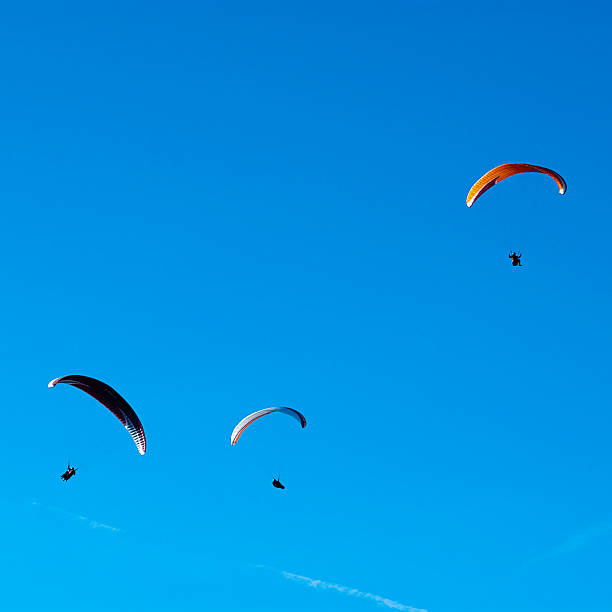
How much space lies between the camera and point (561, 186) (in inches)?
2704

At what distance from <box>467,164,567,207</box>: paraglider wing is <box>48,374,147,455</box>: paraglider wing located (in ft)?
83.0

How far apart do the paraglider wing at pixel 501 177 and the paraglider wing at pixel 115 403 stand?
83.0 ft

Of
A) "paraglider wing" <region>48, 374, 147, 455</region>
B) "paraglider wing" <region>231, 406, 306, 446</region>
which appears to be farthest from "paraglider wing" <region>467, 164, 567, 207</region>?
"paraglider wing" <region>48, 374, 147, 455</region>

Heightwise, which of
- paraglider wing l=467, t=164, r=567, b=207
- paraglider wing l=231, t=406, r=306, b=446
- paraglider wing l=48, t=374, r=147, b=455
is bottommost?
paraglider wing l=48, t=374, r=147, b=455

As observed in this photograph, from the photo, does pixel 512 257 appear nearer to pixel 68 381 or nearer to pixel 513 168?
pixel 513 168

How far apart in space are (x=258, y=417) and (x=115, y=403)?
9418 mm

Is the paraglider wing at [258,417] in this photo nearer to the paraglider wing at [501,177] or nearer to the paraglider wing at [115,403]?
the paraglider wing at [115,403]

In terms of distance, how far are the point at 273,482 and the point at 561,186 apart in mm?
27282

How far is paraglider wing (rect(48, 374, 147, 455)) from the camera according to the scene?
66.6 meters

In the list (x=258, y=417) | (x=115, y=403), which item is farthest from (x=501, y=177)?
(x=115, y=403)

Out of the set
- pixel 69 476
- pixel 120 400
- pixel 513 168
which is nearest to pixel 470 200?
pixel 513 168

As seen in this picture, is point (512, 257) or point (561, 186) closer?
point (561, 186)

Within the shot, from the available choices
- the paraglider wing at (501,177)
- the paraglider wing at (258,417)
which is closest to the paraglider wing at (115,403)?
the paraglider wing at (258,417)

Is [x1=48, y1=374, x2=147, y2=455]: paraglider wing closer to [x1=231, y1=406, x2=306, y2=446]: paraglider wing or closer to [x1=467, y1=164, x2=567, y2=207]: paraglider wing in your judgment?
[x1=231, y1=406, x2=306, y2=446]: paraglider wing
